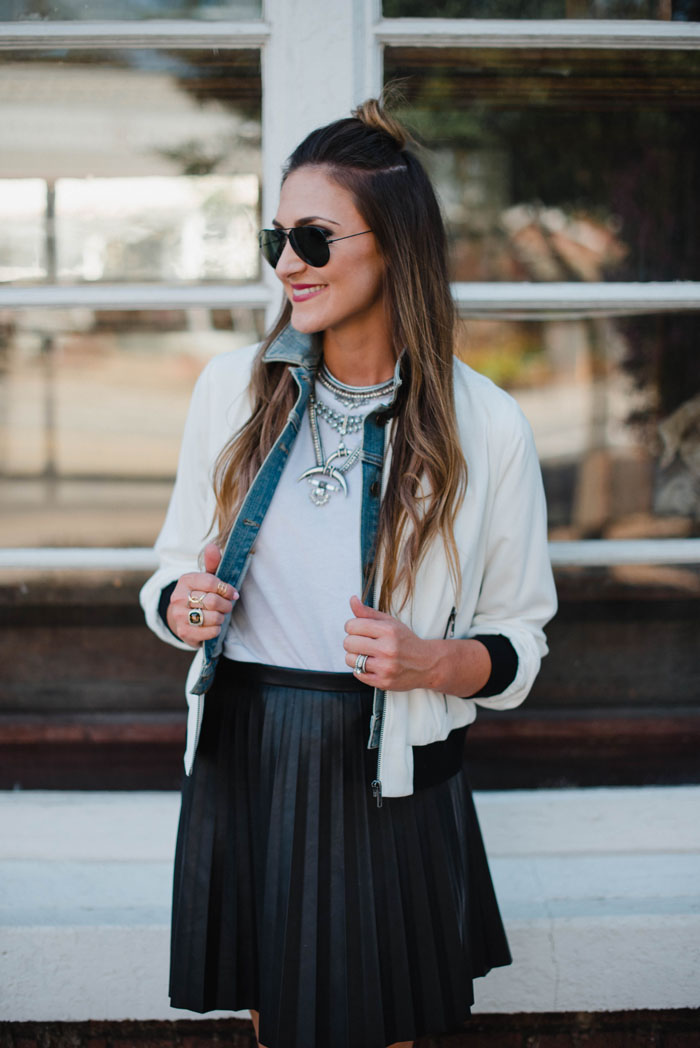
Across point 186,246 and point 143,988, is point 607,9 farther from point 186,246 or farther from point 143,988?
point 143,988

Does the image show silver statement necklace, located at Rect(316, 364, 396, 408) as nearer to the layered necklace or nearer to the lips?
the layered necklace

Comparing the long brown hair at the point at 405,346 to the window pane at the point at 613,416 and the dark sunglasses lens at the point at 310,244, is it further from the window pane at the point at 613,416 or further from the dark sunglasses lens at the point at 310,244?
the window pane at the point at 613,416

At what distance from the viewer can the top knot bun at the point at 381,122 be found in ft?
4.54

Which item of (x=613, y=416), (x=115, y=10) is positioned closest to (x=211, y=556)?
(x=115, y=10)

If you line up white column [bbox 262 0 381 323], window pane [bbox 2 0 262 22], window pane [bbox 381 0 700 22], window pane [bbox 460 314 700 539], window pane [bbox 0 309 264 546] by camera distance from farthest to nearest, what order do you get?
1. window pane [bbox 0 309 264 546]
2. window pane [bbox 460 314 700 539]
3. window pane [bbox 381 0 700 22]
4. window pane [bbox 2 0 262 22]
5. white column [bbox 262 0 381 323]

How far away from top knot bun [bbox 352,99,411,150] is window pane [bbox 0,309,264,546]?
1231mm

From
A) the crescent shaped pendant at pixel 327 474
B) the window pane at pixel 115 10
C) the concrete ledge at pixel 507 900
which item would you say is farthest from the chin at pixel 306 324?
the concrete ledge at pixel 507 900

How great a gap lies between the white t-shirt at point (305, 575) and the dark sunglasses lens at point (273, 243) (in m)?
0.29

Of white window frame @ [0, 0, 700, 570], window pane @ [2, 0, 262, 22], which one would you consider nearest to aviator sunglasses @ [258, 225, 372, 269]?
white window frame @ [0, 0, 700, 570]

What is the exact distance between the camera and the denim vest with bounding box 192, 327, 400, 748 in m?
1.34

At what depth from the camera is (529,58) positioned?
2104mm

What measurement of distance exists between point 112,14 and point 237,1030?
231 cm

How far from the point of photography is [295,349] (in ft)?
4.71

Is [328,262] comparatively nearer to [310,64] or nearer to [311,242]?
[311,242]
